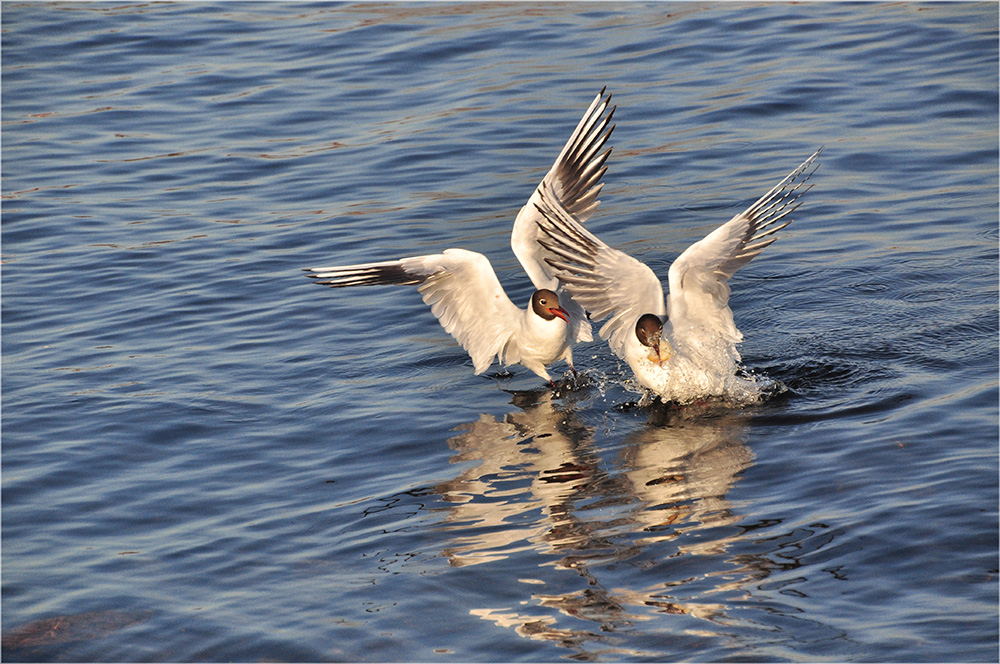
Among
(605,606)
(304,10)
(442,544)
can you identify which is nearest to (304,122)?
(304,10)

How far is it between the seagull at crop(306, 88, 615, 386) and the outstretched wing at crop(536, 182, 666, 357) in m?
0.19

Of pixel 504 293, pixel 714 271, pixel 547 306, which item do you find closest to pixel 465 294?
pixel 504 293

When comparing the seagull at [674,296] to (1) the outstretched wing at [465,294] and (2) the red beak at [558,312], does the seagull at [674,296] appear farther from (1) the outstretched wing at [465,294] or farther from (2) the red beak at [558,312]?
(1) the outstretched wing at [465,294]

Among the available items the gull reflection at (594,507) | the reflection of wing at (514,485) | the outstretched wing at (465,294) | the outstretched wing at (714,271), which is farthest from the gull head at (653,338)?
the outstretched wing at (465,294)

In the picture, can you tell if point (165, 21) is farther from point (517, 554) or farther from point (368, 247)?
point (517, 554)

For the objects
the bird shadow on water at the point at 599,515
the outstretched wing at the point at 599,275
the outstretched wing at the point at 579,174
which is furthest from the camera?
the outstretched wing at the point at 579,174

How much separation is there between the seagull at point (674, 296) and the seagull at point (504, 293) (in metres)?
0.35

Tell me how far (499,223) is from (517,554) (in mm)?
6505

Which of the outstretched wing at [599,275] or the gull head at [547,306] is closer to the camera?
the outstretched wing at [599,275]

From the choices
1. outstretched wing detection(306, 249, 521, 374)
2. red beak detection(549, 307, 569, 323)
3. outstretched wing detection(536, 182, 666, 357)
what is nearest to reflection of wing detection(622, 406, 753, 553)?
outstretched wing detection(536, 182, 666, 357)

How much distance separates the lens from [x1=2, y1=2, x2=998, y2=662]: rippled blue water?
5.56m

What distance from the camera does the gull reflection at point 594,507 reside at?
17.7 ft

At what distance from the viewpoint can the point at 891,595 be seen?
5219mm

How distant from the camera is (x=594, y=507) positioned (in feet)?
21.2
